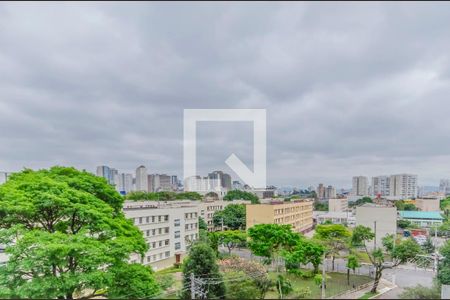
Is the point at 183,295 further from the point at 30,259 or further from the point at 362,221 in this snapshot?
the point at 362,221

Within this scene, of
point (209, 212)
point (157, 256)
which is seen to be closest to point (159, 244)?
point (157, 256)

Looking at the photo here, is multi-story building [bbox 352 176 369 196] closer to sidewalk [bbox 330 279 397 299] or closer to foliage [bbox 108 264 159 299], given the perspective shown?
sidewalk [bbox 330 279 397 299]

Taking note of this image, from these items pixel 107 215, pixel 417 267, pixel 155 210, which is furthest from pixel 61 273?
pixel 417 267

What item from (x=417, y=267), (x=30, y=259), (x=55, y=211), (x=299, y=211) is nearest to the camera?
(x=30, y=259)

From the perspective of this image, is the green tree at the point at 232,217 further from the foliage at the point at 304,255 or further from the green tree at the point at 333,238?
the foliage at the point at 304,255

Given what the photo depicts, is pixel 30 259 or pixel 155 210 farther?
pixel 155 210

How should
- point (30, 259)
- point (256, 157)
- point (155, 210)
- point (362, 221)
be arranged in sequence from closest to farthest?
1. point (30, 259)
2. point (256, 157)
3. point (155, 210)
4. point (362, 221)

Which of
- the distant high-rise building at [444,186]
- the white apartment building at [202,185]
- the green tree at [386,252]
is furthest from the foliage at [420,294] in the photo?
the distant high-rise building at [444,186]
